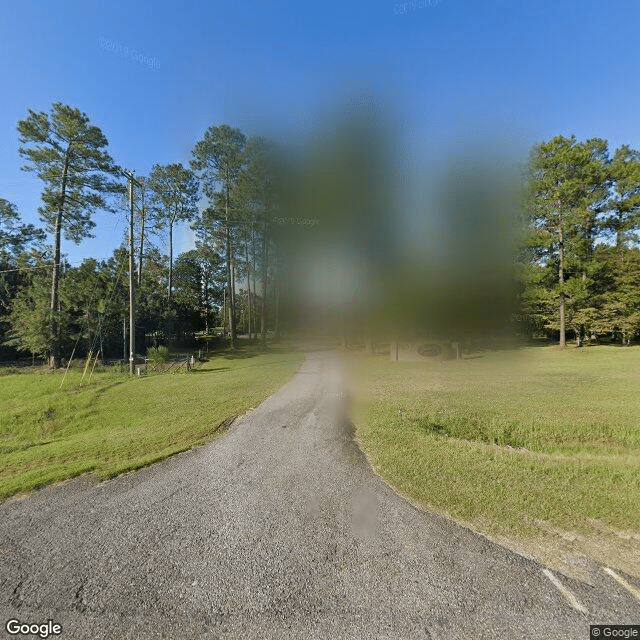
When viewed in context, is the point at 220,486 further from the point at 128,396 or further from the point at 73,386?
the point at 73,386

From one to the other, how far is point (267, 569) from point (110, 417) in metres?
7.72

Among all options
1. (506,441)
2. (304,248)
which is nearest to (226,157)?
(304,248)

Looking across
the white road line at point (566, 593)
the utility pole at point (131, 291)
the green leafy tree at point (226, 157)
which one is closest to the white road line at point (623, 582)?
the white road line at point (566, 593)

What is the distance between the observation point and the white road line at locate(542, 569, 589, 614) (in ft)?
7.59

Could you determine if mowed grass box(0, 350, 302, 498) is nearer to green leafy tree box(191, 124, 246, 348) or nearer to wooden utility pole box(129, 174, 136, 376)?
wooden utility pole box(129, 174, 136, 376)

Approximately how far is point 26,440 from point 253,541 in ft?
24.9

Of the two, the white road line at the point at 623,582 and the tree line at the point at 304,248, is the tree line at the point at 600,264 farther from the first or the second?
the white road line at the point at 623,582

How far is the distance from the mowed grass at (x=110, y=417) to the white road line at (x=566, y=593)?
548cm

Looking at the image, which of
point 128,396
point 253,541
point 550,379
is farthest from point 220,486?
point 550,379

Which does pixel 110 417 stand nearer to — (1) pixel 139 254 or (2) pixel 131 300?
(2) pixel 131 300

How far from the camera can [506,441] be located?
6527mm

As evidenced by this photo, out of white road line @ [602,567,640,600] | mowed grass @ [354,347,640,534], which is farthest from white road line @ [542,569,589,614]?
mowed grass @ [354,347,640,534]

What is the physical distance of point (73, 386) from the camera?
11312 millimetres

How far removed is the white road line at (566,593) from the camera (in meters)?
2.31
